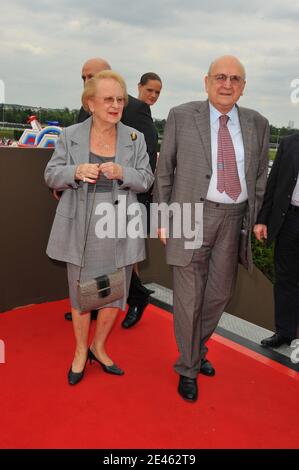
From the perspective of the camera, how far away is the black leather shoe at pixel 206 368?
274 cm

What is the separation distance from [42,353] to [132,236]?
1.07 meters

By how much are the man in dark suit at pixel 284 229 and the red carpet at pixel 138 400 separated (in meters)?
0.40

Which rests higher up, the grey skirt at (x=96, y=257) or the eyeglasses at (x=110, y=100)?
the eyeglasses at (x=110, y=100)

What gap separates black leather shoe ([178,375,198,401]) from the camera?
96.2 inches

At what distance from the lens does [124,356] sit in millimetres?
2924

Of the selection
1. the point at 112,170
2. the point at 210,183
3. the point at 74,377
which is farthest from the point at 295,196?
the point at 74,377

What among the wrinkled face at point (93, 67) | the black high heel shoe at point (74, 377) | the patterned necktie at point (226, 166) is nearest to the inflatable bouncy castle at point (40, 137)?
the wrinkled face at point (93, 67)

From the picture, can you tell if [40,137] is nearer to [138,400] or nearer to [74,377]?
Answer: [74,377]

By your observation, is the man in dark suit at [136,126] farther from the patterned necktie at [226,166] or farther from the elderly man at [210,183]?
the patterned necktie at [226,166]

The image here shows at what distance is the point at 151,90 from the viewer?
4.12 meters

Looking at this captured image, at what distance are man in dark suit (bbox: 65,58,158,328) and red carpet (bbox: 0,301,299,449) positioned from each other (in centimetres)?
22

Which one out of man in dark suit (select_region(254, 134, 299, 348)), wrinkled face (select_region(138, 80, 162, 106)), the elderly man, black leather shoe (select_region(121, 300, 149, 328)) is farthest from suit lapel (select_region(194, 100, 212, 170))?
wrinkled face (select_region(138, 80, 162, 106))

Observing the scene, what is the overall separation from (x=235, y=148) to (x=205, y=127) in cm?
20
